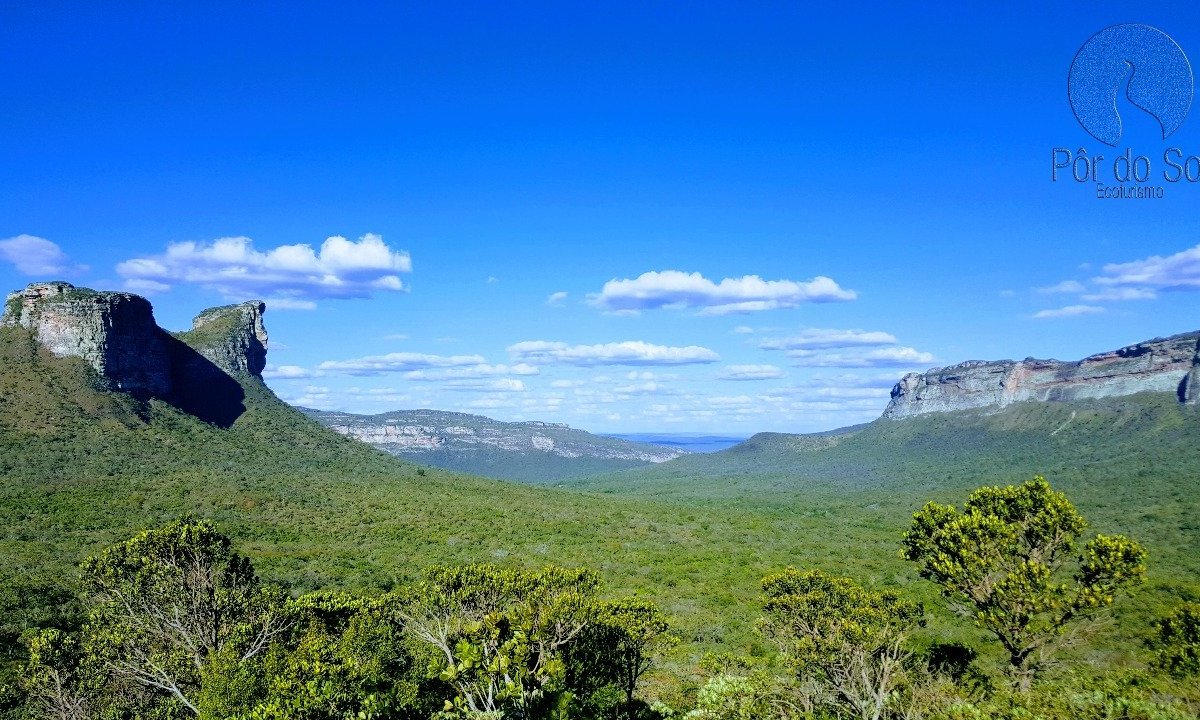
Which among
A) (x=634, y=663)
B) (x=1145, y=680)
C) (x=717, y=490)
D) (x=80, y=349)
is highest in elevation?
(x=80, y=349)

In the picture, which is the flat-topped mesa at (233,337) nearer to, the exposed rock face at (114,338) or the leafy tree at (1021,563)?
the exposed rock face at (114,338)

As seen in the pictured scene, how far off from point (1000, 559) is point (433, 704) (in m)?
23.2

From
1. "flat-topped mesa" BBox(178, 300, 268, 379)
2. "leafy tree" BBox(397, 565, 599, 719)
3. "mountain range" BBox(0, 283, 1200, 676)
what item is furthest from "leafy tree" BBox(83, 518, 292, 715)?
"flat-topped mesa" BBox(178, 300, 268, 379)

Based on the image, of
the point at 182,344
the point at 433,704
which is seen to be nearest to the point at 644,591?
the point at 433,704

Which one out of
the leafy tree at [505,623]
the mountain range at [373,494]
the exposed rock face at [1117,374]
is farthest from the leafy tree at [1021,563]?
the exposed rock face at [1117,374]

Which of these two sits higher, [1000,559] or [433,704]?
[1000,559]

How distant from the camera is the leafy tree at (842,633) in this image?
66.7 ft

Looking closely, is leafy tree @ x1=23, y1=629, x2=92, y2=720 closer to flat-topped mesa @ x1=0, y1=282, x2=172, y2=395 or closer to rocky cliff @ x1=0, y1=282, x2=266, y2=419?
rocky cliff @ x1=0, y1=282, x2=266, y2=419

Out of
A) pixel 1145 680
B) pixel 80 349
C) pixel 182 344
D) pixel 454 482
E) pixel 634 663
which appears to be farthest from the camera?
pixel 182 344

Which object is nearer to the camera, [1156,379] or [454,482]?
[454,482]

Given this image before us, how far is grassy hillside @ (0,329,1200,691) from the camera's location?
2003 inches

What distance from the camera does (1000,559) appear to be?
2411cm

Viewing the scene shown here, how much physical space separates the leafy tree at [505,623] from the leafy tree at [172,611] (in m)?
6.37

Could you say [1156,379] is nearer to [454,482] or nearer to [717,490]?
[717,490]
